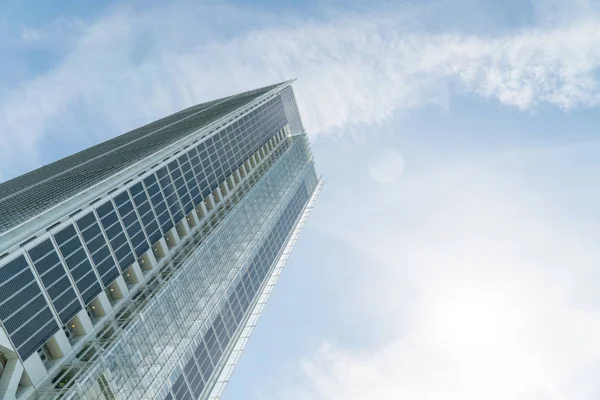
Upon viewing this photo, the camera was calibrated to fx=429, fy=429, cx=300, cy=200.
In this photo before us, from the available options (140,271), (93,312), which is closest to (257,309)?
(140,271)

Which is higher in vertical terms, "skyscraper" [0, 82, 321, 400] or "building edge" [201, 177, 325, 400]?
"skyscraper" [0, 82, 321, 400]

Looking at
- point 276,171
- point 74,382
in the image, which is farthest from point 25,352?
point 276,171

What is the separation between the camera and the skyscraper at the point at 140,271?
3466cm

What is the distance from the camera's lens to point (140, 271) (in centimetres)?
5103

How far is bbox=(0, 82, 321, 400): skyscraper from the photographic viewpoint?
114ft

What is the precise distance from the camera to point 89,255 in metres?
42.5

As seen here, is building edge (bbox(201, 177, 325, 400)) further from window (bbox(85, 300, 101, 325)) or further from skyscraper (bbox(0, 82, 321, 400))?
window (bbox(85, 300, 101, 325))

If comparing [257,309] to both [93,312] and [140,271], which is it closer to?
[140,271]

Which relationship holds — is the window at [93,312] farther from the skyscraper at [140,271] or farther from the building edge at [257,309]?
the building edge at [257,309]

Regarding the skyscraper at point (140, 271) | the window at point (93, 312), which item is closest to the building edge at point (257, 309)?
the skyscraper at point (140, 271)

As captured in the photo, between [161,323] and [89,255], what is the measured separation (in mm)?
12558

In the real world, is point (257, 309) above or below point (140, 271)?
below

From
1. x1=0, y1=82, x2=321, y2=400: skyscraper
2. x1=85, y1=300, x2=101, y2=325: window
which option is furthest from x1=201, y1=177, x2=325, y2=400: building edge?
x1=85, y1=300, x2=101, y2=325: window

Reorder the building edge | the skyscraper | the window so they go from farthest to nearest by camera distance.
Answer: the building edge → the window → the skyscraper
